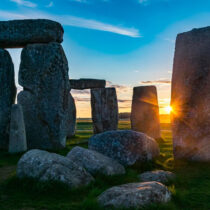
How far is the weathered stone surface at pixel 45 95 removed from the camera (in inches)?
378

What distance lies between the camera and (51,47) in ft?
31.9

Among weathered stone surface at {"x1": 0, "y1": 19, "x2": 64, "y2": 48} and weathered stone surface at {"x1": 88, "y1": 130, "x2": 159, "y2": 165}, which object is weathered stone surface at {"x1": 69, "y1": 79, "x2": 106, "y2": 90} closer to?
weathered stone surface at {"x1": 0, "y1": 19, "x2": 64, "y2": 48}

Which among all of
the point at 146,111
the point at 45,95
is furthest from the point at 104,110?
the point at 45,95

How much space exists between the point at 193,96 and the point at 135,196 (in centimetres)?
399

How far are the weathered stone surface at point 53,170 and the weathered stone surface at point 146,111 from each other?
809 centimetres

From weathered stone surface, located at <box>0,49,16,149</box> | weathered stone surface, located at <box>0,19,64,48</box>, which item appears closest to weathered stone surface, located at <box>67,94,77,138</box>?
weathered stone surface, located at <box>0,49,16,149</box>

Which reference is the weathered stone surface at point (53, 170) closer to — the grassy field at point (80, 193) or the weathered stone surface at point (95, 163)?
the grassy field at point (80, 193)

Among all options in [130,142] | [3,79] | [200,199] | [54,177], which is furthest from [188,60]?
[3,79]

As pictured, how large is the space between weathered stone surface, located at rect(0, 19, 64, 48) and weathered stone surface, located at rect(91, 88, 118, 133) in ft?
15.4

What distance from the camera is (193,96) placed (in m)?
6.89

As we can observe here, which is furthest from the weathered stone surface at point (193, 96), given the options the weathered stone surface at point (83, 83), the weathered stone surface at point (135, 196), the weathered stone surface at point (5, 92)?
the weathered stone surface at point (83, 83)

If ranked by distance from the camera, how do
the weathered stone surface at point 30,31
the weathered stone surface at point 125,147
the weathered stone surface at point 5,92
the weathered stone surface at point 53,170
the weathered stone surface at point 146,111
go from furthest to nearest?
the weathered stone surface at point 146,111
the weathered stone surface at point 5,92
the weathered stone surface at point 30,31
the weathered stone surface at point 125,147
the weathered stone surface at point 53,170

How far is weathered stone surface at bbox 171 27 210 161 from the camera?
6.79m

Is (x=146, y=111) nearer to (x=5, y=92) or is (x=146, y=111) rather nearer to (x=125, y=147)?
(x=5, y=92)
